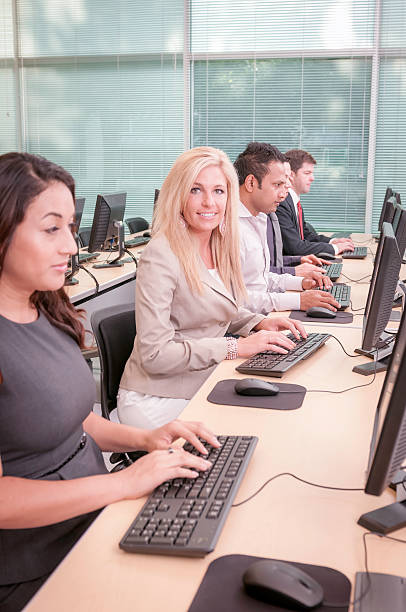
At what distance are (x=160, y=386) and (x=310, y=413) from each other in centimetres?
61

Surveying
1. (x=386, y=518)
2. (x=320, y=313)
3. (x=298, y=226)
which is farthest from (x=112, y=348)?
(x=298, y=226)

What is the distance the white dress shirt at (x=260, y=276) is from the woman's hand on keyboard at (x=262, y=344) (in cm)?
63

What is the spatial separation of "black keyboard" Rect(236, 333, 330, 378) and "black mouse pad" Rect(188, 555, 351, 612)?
36.2 inches

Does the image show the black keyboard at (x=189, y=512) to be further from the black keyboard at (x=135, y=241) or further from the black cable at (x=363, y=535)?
the black keyboard at (x=135, y=241)

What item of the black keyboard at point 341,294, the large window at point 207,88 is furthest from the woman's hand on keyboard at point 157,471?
the large window at point 207,88

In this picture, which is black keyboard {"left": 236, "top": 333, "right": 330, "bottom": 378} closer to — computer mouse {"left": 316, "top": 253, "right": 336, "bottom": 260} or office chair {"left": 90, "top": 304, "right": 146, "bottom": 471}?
office chair {"left": 90, "top": 304, "right": 146, "bottom": 471}

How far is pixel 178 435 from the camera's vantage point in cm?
138

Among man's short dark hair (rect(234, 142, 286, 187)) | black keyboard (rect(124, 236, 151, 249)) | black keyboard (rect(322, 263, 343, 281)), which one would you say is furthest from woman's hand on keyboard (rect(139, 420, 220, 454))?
black keyboard (rect(124, 236, 151, 249))

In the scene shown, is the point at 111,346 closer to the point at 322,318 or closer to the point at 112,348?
the point at 112,348

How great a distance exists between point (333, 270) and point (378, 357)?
172 cm

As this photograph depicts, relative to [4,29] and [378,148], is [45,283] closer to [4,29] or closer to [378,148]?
[378,148]

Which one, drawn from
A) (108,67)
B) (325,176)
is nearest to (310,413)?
(325,176)

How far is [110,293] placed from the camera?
14.6 feet

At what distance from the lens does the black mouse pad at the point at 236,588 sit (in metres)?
0.89
